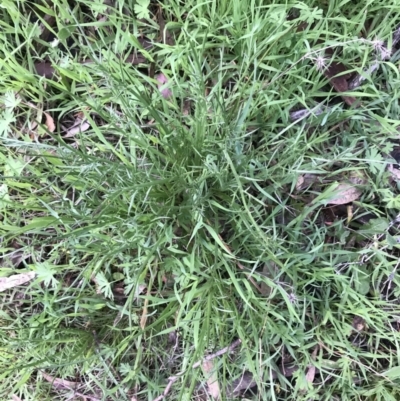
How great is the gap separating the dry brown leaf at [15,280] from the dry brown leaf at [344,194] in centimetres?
100

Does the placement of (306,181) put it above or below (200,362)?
above

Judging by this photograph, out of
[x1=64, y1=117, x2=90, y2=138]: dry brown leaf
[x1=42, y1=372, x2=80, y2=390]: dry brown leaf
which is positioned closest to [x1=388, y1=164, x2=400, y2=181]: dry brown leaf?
[x1=64, y1=117, x2=90, y2=138]: dry brown leaf

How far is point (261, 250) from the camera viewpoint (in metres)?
1.44

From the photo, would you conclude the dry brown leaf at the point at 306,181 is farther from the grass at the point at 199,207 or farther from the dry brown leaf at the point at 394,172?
the dry brown leaf at the point at 394,172

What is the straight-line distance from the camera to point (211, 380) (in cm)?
149

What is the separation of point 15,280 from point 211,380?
0.72 metres

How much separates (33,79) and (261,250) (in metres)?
0.91

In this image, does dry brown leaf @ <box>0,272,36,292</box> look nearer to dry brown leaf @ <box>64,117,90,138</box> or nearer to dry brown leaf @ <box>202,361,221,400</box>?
dry brown leaf @ <box>64,117,90,138</box>

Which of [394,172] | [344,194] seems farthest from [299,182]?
[394,172]

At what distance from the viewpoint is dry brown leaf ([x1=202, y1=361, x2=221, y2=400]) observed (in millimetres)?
1478

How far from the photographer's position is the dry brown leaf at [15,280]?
61.0 inches

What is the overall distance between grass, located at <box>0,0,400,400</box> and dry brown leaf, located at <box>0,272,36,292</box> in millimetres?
22

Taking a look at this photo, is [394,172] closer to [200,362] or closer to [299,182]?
[299,182]

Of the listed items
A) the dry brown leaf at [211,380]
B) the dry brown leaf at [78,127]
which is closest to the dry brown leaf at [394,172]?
the dry brown leaf at [211,380]
